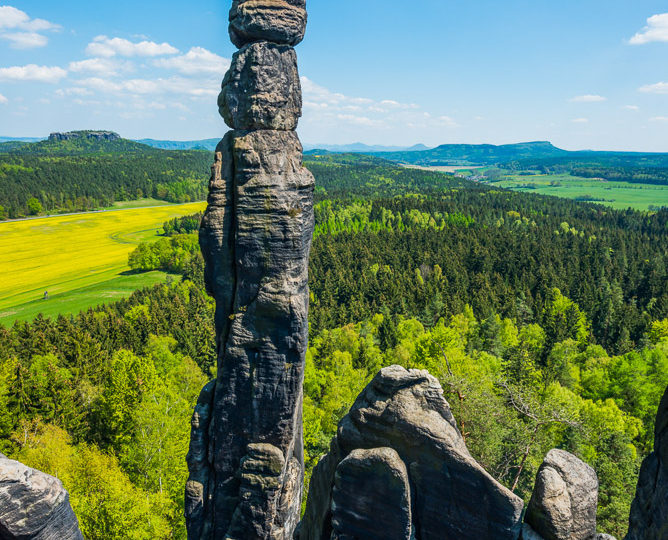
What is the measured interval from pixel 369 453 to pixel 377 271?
8782 cm

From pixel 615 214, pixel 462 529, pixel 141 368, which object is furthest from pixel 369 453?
pixel 615 214

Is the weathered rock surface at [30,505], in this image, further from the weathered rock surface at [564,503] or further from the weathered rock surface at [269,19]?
the weathered rock surface at [269,19]

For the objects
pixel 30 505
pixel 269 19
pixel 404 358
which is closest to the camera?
pixel 30 505

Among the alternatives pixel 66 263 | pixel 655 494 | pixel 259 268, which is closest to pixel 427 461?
pixel 655 494

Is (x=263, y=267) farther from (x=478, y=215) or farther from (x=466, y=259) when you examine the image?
(x=478, y=215)

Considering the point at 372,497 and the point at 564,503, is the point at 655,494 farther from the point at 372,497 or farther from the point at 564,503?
the point at 372,497

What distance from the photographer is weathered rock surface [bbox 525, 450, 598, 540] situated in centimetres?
1038

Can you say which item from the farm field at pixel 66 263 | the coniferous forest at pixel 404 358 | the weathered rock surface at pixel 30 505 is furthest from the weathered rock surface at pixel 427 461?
the farm field at pixel 66 263

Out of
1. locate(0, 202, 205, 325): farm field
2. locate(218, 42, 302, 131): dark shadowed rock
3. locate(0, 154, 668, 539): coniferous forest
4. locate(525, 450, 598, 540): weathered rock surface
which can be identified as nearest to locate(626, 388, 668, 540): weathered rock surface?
locate(525, 450, 598, 540): weathered rock surface

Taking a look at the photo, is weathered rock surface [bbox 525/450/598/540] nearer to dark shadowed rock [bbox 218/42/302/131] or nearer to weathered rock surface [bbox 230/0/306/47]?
dark shadowed rock [bbox 218/42/302/131]

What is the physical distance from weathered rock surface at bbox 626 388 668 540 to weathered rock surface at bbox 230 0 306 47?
55.5ft

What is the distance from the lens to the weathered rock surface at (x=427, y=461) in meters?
11.0

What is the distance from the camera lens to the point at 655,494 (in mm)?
9219

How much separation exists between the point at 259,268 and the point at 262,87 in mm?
7111
